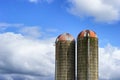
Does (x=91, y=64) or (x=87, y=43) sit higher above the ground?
(x=87, y=43)

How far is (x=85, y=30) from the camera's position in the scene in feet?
208

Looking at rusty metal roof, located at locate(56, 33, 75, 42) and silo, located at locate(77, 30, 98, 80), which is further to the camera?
rusty metal roof, located at locate(56, 33, 75, 42)

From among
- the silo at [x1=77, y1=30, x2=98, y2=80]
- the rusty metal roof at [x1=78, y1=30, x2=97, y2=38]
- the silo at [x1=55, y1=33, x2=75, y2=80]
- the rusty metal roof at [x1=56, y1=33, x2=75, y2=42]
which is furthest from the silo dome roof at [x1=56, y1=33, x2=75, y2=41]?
the silo at [x1=77, y1=30, x2=98, y2=80]

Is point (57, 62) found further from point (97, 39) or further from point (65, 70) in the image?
point (97, 39)

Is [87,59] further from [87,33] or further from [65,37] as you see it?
[65,37]

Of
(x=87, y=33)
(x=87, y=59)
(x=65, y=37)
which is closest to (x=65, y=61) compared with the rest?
(x=87, y=59)

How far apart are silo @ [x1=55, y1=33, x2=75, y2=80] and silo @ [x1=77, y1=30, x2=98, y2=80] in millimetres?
1895

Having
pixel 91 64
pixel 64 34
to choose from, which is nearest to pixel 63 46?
pixel 64 34

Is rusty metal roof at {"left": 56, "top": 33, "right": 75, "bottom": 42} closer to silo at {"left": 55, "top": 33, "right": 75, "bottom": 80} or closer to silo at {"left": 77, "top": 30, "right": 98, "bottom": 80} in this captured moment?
silo at {"left": 55, "top": 33, "right": 75, "bottom": 80}

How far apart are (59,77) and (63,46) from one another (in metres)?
6.98

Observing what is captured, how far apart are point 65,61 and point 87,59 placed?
5.28 metres

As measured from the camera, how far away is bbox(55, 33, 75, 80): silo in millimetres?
62812

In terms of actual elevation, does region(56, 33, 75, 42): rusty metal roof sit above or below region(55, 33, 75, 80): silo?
above

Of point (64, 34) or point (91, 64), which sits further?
point (64, 34)
